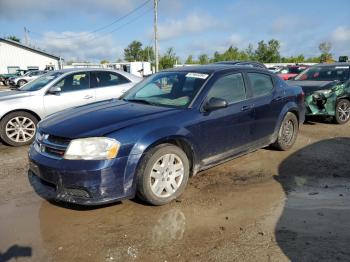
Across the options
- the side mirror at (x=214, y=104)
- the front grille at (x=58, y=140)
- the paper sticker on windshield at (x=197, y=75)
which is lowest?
the front grille at (x=58, y=140)

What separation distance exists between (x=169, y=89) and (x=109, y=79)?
3.79 metres

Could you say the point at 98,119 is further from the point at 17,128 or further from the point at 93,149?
the point at 17,128

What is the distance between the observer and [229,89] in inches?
201

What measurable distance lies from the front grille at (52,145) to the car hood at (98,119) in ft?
0.18

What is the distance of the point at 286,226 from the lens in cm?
370

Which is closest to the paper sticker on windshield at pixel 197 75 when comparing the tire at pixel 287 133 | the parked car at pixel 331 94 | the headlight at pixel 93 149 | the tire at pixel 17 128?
the headlight at pixel 93 149

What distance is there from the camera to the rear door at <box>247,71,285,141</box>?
5473mm

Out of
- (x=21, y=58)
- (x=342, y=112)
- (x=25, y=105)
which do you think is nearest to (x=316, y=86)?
(x=342, y=112)

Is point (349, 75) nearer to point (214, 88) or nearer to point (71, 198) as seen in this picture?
point (214, 88)

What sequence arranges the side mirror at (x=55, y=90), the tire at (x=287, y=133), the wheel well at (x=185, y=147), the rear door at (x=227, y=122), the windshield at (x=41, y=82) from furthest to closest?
the windshield at (x=41, y=82)
the side mirror at (x=55, y=90)
the tire at (x=287, y=133)
the rear door at (x=227, y=122)
the wheel well at (x=185, y=147)

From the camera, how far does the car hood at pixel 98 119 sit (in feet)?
12.9

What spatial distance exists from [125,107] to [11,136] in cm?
380

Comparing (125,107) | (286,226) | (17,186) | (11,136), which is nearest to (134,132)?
(125,107)

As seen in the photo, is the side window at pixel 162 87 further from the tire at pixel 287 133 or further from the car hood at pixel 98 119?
the tire at pixel 287 133
